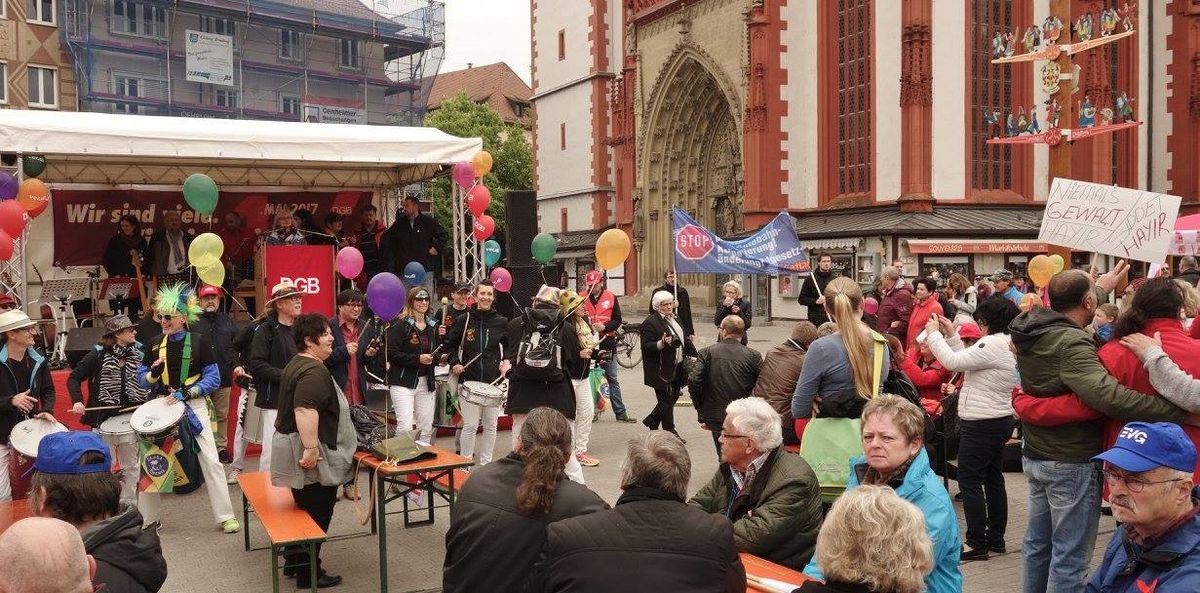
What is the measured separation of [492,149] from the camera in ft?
179

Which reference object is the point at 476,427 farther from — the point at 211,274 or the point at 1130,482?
the point at 1130,482

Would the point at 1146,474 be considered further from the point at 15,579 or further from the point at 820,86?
the point at 820,86

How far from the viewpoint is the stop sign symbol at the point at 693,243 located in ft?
45.1

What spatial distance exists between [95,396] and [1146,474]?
24.3ft

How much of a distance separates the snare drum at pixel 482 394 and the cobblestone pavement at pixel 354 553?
120cm

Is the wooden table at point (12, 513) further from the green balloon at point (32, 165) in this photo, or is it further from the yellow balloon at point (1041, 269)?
the yellow balloon at point (1041, 269)

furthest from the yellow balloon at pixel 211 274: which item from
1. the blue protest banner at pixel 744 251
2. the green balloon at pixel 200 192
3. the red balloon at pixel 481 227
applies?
the blue protest banner at pixel 744 251

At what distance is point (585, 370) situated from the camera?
937 centimetres

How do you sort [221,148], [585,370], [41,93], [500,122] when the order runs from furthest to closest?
[500,122] → [41,93] → [221,148] → [585,370]

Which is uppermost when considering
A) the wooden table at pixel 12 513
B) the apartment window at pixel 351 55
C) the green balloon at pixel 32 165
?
the apartment window at pixel 351 55

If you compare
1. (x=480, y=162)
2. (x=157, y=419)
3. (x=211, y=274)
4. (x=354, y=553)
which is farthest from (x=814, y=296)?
(x=157, y=419)

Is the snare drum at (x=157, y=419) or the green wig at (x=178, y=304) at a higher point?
the green wig at (x=178, y=304)

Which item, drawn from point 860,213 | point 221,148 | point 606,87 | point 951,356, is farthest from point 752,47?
point 951,356

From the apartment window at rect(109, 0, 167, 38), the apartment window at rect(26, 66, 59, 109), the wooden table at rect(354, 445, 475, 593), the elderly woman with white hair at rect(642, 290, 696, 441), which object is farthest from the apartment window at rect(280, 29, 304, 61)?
the wooden table at rect(354, 445, 475, 593)
